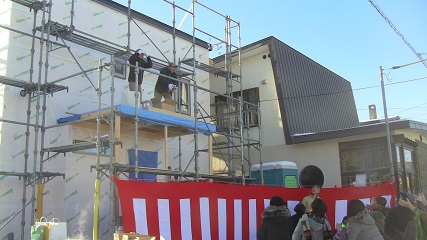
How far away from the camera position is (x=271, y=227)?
6.80 m

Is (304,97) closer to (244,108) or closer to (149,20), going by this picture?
(244,108)

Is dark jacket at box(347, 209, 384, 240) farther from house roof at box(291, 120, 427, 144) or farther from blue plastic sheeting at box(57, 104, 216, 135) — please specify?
house roof at box(291, 120, 427, 144)

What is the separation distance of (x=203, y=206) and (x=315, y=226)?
9.09 feet

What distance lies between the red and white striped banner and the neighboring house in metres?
2.50

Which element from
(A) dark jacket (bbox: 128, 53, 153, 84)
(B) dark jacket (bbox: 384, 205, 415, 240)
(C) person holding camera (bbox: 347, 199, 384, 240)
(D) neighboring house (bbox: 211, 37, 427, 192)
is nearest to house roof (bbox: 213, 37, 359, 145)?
(D) neighboring house (bbox: 211, 37, 427, 192)

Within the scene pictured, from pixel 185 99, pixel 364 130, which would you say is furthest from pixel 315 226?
pixel 185 99

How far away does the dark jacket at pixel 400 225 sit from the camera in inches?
219

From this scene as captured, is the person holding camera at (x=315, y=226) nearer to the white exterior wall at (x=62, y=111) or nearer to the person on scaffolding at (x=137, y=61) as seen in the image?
the person on scaffolding at (x=137, y=61)

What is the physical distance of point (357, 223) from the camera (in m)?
5.31

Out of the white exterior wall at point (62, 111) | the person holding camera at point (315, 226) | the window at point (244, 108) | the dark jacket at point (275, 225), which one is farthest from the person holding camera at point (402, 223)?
the window at point (244, 108)

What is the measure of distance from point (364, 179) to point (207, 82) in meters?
6.20

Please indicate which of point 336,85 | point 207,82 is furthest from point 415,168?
point 207,82

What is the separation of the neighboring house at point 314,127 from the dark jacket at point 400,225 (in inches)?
277

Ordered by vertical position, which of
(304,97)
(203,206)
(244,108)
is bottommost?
(203,206)
